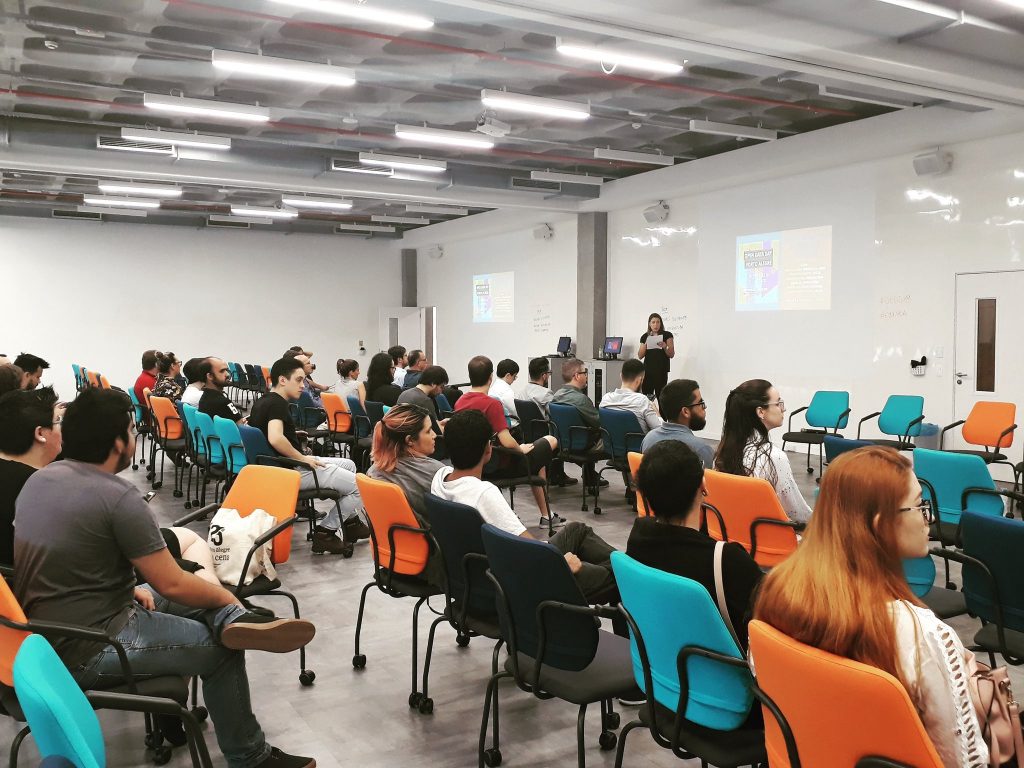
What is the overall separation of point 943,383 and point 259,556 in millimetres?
7542

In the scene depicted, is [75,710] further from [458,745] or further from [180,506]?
[180,506]

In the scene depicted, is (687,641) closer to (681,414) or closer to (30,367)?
(681,414)

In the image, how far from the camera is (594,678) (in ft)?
8.14

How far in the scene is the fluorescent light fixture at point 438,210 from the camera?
15.0m

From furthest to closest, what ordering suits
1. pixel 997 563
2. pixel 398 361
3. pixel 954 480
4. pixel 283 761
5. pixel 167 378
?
pixel 398 361 < pixel 167 378 < pixel 954 480 < pixel 997 563 < pixel 283 761

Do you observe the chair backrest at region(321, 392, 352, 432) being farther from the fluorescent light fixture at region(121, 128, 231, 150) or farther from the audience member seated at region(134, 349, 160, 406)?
the fluorescent light fixture at region(121, 128, 231, 150)

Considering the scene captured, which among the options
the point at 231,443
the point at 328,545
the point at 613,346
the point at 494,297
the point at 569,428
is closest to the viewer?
the point at 328,545

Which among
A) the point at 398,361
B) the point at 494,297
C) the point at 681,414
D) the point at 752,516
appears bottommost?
the point at 752,516

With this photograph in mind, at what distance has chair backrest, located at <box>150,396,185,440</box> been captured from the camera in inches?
290

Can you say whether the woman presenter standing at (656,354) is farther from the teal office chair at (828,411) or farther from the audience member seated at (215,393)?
the audience member seated at (215,393)

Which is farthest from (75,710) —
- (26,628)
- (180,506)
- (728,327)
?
(728,327)

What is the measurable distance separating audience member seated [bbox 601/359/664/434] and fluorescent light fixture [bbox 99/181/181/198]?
28.8 feet

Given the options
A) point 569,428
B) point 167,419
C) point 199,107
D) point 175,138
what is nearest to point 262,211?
point 175,138

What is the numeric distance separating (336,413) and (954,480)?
571cm
